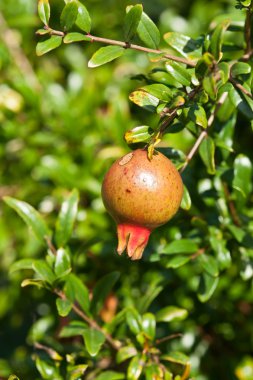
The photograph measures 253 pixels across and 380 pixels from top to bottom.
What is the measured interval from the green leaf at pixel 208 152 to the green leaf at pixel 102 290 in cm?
36

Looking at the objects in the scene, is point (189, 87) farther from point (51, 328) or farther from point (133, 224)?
point (51, 328)

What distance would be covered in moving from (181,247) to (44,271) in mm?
332

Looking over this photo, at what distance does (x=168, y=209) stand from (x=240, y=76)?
1.19 feet

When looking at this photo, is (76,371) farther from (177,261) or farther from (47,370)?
(177,261)

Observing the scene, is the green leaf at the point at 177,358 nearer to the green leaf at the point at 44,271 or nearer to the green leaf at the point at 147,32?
the green leaf at the point at 44,271

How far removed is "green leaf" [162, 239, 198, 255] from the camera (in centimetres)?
143

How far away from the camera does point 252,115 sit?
1.21 m

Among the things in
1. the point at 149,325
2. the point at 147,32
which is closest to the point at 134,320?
the point at 149,325

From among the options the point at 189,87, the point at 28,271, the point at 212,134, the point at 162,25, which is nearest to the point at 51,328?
the point at 28,271

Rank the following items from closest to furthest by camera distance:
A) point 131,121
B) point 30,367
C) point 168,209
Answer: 1. point 168,209
2. point 30,367
3. point 131,121

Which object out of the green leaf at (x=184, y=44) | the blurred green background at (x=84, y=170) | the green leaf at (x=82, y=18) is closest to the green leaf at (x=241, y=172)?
the blurred green background at (x=84, y=170)

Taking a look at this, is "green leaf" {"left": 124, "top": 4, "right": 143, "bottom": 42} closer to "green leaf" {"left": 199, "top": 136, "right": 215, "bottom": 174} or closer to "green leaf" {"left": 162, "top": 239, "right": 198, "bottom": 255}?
"green leaf" {"left": 199, "top": 136, "right": 215, "bottom": 174}

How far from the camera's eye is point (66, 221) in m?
1.47

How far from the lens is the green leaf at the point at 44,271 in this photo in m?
1.32
